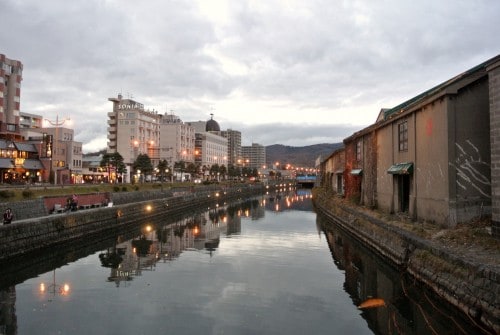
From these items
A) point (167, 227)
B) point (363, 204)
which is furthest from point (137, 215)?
point (363, 204)

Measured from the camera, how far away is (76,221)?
95.7ft

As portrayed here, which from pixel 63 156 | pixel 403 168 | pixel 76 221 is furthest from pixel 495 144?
pixel 63 156

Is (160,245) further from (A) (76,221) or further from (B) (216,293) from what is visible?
(B) (216,293)

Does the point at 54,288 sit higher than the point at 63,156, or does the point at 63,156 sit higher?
the point at 63,156

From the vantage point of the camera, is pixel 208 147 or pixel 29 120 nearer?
pixel 29 120

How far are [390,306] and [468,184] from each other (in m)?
7.18

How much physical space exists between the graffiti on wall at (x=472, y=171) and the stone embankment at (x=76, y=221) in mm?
22105

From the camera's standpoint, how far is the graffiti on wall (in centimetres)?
1833

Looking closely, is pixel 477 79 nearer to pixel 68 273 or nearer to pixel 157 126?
pixel 68 273

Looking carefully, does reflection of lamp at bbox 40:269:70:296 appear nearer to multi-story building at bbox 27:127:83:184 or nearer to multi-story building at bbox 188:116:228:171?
multi-story building at bbox 27:127:83:184

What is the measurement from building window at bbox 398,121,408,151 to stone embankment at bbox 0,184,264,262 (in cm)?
2226

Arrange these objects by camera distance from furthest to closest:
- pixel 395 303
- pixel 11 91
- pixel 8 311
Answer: pixel 11 91 < pixel 395 303 < pixel 8 311

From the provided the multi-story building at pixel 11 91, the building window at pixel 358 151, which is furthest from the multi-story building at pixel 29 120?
the building window at pixel 358 151

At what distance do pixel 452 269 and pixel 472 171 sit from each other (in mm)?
6860
